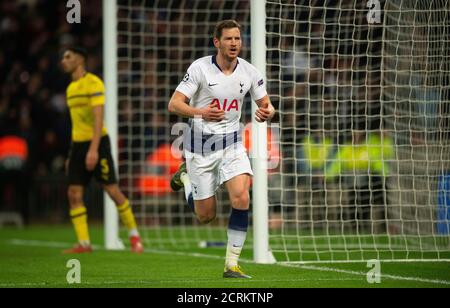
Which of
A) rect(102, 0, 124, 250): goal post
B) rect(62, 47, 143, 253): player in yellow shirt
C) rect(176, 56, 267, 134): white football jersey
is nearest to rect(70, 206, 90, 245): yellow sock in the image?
rect(62, 47, 143, 253): player in yellow shirt

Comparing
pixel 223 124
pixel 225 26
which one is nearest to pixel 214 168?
pixel 223 124

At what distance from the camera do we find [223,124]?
9078 mm

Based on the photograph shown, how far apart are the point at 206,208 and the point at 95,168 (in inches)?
137

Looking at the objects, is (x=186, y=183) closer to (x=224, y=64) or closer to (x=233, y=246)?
(x=233, y=246)

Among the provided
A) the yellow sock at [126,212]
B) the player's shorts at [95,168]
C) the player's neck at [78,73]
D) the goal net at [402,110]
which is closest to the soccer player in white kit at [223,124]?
the goal net at [402,110]

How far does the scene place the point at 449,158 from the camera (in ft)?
38.1

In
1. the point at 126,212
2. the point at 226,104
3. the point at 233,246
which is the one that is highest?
the point at 226,104

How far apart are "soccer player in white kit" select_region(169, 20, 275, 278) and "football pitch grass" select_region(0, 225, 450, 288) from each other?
1.88 feet

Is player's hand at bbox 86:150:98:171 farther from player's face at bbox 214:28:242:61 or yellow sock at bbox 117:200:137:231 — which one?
player's face at bbox 214:28:242:61

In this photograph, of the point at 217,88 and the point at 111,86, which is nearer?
the point at 217,88

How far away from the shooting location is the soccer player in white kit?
29.1ft

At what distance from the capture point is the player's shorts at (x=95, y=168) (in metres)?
12.6

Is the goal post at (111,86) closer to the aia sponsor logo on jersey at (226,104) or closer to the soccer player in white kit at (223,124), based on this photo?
the soccer player in white kit at (223,124)

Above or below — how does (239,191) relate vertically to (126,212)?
above
